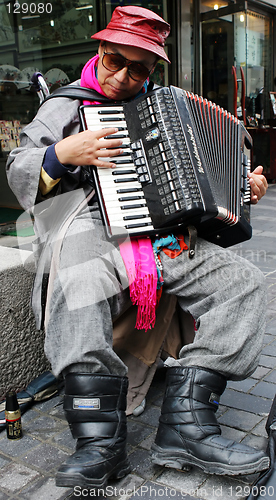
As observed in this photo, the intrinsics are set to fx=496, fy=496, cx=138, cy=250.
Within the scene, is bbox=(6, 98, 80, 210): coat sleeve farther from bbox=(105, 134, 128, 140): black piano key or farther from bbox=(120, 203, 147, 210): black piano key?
bbox=(120, 203, 147, 210): black piano key

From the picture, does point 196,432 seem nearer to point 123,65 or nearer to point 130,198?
point 130,198

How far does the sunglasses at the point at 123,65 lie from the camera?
1896 millimetres

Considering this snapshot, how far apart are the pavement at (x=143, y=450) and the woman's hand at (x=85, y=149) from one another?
40.1 inches

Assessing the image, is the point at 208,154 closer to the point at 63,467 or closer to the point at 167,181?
Result: the point at 167,181

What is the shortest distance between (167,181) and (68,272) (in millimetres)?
486

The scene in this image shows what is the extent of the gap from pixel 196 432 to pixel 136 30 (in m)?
1.45

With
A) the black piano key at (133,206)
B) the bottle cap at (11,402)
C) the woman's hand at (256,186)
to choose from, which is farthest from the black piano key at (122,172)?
the bottle cap at (11,402)

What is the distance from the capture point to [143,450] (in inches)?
69.2

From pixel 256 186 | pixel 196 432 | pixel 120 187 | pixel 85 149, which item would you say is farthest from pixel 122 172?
pixel 196 432

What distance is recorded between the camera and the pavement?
154 cm

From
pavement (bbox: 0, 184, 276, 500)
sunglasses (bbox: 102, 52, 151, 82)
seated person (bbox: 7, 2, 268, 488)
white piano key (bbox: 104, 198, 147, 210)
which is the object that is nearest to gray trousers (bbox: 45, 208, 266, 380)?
seated person (bbox: 7, 2, 268, 488)

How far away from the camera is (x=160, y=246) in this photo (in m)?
1.82

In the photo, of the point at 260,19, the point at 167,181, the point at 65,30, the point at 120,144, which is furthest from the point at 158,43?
the point at 260,19

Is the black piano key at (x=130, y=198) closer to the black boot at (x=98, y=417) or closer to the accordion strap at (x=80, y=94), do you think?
the accordion strap at (x=80, y=94)
